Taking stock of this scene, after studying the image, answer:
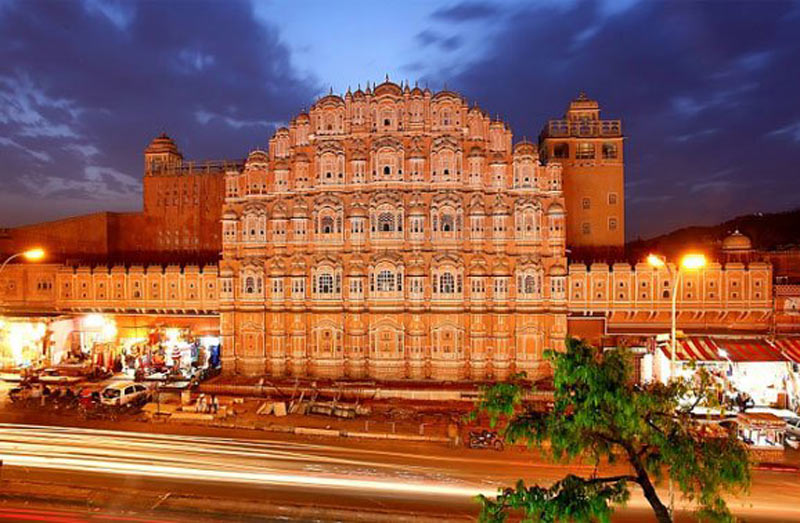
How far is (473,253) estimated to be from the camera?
3600 cm

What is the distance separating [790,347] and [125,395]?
140ft

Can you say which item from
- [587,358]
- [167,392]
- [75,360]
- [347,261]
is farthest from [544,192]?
[75,360]

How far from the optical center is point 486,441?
26.5 m

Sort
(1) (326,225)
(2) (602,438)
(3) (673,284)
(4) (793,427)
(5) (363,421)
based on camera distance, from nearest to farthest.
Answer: (2) (602,438), (4) (793,427), (3) (673,284), (5) (363,421), (1) (326,225)

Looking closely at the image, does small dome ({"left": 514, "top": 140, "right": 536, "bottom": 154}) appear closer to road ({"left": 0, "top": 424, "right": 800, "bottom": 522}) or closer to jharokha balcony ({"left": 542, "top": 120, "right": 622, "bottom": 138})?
jharokha balcony ({"left": 542, "top": 120, "right": 622, "bottom": 138})

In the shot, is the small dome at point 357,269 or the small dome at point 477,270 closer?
the small dome at point 477,270

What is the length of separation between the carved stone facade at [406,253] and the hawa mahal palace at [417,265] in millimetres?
99

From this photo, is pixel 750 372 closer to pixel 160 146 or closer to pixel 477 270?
pixel 477 270

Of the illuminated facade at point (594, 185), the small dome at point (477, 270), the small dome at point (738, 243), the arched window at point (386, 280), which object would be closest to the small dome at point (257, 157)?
the arched window at point (386, 280)

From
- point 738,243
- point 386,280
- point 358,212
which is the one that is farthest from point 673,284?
point 358,212

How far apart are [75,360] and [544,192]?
38438 millimetres

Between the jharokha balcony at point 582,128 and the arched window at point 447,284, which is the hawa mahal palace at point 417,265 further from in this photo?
the jharokha balcony at point 582,128

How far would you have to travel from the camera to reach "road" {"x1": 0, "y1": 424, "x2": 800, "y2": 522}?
762 inches

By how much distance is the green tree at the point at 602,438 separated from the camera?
9.76m
